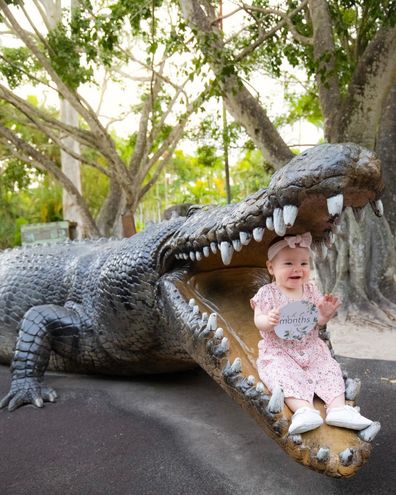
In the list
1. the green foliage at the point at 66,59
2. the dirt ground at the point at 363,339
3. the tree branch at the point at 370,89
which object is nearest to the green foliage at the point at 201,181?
the green foliage at the point at 66,59

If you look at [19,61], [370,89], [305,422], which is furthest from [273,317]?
[19,61]

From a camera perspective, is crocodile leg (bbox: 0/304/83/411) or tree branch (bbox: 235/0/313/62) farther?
tree branch (bbox: 235/0/313/62)

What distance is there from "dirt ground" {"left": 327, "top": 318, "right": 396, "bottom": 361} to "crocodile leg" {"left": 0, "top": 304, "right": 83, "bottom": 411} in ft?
7.88

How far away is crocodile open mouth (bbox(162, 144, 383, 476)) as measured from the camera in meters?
1.55

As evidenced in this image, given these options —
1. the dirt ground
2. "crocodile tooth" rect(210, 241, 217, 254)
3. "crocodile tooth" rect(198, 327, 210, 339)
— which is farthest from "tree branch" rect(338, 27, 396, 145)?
"crocodile tooth" rect(198, 327, 210, 339)

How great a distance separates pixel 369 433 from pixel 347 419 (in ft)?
0.27

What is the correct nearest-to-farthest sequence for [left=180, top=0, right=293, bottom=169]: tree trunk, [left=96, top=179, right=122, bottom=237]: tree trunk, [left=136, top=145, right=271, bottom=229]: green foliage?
1. [left=180, top=0, right=293, bottom=169]: tree trunk
2. [left=96, top=179, right=122, bottom=237]: tree trunk
3. [left=136, top=145, right=271, bottom=229]: green foliage

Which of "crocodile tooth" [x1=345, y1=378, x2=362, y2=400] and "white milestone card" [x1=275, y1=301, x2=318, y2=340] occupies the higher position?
"white milestone card" [x1=275, y1=301, x2=318, y2=340]

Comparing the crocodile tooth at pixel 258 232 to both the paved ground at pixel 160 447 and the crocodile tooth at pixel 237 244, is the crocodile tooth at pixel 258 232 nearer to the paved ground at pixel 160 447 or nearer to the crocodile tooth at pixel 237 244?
the crocodile tooth at pixel 237 244

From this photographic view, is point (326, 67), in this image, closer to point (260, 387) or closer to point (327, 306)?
point (327, 306)

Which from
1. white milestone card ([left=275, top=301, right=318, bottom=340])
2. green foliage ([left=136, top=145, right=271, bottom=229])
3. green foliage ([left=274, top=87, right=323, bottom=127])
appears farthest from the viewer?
green foliage ([left=136, top=145, right=271, bottom=229])

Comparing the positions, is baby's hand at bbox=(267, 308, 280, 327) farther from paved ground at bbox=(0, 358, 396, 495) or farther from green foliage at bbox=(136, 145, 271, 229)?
green foliage at bbox=(136, 145, 271, 229)

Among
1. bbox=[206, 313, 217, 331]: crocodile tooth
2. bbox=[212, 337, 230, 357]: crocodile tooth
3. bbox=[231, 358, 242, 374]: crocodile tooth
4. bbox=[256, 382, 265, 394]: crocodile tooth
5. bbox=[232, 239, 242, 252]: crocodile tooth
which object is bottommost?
bbox=[256, 382, 265, 394]: crocodile tooth

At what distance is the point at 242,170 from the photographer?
30312 mm
